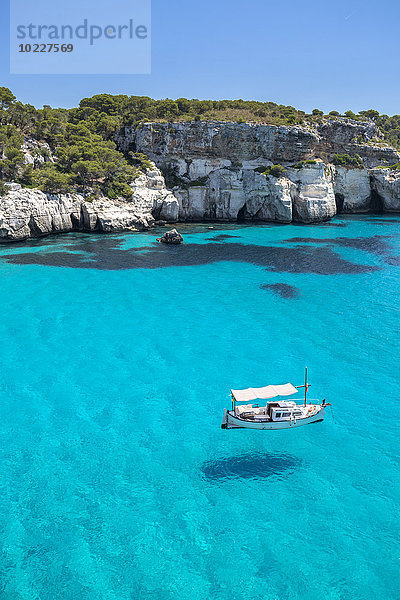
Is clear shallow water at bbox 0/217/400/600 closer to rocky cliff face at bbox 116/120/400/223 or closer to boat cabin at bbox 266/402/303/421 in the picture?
A: boat cabin at bbox 266/402/303/421

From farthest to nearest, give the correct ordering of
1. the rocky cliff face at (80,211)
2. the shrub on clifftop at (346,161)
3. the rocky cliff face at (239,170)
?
1. the shrub on clifftop at (346,161)
2. the rocky cliff face at (239,170)
3. the rocky cliff face at (80,211)

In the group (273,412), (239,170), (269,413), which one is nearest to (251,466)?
(269,413)

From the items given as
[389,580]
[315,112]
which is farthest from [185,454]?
[315,112]

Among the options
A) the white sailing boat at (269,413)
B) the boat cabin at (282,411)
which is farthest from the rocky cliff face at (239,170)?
the boat cabin at (282,411)

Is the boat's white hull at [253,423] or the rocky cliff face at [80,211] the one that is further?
the rocky cliff face at [80,211]

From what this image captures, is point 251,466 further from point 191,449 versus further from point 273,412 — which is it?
point 191,449

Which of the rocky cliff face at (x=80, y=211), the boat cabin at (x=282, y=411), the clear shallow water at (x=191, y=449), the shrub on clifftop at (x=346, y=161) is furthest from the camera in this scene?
the shrub on clifftop at (x=346, y=161)

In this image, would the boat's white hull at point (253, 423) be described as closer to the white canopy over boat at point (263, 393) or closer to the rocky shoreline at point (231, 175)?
the white canopy over boat at point (263, 393)

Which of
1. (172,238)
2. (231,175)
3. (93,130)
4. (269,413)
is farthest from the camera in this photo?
(93,130)

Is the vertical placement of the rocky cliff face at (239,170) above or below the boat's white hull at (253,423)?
above
